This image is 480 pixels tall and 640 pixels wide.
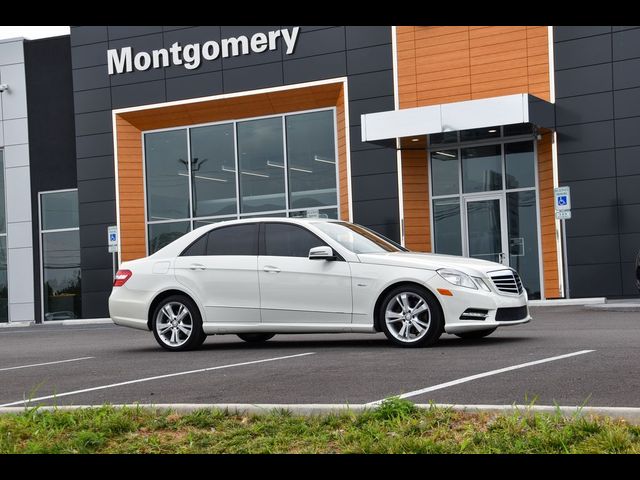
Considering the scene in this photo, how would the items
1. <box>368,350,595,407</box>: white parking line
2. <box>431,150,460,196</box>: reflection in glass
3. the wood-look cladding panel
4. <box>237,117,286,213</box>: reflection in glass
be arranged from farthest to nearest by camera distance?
<box>237,117,286,213</box>: reflection in glass, the wood-look cladding panel, <box>431,150,460,196</box>: reflection in glass, <box>368,350,595,407</box>: white parking line

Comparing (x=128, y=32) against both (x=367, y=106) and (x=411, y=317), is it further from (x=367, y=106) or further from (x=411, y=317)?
(x=411, y=317)

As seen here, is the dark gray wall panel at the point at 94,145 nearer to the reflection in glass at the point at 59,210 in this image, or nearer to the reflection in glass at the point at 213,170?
the reflection in glass at the point at 59,210

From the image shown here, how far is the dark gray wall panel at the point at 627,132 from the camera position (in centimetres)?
2273

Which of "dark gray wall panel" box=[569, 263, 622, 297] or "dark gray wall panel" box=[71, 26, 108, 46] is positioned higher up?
"dark gray wall panel" box=[71, 26, 108, 46]

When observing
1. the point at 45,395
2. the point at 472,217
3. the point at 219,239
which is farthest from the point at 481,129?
the point at 45,395

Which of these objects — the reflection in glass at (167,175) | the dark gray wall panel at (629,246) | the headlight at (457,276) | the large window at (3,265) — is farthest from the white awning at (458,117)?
the large window at (3,265)

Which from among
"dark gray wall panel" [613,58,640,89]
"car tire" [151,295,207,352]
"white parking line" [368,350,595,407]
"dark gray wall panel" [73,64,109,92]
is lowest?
"white parking line" [368,350,595,407]

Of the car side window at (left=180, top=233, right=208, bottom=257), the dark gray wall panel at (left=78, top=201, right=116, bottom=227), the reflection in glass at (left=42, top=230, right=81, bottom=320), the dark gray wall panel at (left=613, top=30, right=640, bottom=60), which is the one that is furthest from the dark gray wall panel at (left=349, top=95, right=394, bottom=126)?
the car side window at (left=180, top=233, right=208, bottom=257)

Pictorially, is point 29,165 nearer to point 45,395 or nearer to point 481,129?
point 481,129

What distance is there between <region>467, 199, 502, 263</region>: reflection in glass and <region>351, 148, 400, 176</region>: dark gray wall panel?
2.21m

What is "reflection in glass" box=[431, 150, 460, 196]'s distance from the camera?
82.8 feet

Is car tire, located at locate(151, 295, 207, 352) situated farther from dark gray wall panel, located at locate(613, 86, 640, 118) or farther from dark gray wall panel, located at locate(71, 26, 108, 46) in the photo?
dark gray wall panel, located at locate(71, 26, 108, 46)

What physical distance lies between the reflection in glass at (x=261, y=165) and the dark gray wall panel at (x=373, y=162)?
236cm

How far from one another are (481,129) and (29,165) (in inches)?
570
